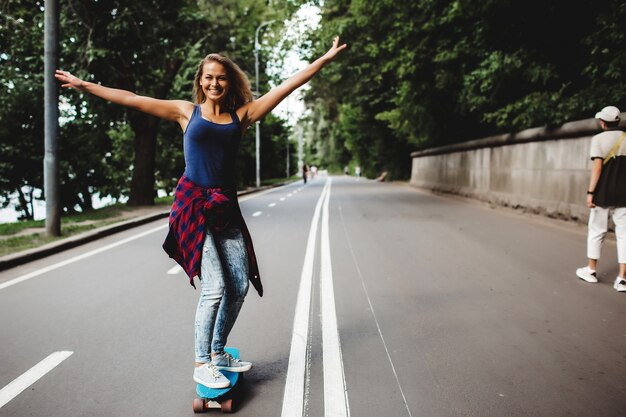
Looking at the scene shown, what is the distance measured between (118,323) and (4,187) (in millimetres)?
19092

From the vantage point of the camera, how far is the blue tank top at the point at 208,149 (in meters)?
3.13

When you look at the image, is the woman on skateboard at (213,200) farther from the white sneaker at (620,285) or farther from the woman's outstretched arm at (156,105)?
the white sneaker at (620,285)

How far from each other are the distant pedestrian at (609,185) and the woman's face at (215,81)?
189 inches

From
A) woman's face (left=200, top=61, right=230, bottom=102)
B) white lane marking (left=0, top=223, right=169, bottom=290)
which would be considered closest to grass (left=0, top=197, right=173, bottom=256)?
white lane marking (left=0, top=223, right=169, bottom=290)

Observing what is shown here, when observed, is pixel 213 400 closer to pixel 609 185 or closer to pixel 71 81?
pixel 71 81

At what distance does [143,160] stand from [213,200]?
15705 millimetres

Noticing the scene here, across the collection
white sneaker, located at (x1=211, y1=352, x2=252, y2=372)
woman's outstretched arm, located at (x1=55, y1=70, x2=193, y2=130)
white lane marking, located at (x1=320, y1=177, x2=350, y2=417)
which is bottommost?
white lane marking, located at (x1=320, y1=177, x2=350, y2=417)

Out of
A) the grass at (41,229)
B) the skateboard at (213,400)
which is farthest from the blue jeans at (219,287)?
the grass at (41,229)

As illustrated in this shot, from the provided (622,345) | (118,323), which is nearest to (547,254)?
(622,345)

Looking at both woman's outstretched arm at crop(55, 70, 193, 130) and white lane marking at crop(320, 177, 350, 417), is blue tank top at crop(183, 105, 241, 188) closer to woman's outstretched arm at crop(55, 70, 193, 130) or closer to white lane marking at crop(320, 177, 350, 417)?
woman's outstretched arm at crop(55, 70, 193, 130)

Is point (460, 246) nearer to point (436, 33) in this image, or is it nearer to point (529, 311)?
point (529, 311)

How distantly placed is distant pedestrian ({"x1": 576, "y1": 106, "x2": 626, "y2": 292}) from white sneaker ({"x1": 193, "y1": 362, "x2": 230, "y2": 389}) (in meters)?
4.81

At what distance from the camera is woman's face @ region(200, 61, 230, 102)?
321cm

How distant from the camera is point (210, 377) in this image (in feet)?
10.4
